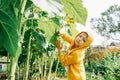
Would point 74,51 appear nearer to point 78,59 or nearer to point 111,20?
point 78,59

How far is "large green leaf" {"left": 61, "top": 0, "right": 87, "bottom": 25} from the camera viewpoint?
1.26 meters

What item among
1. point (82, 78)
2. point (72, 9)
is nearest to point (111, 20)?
point (82, 78)

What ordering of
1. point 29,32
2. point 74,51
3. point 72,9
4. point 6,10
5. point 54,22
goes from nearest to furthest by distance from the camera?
point 6,10 → point 72,9 → point 54,22 → point 29,32 → point 74,51

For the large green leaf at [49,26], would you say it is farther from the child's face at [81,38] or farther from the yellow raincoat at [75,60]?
the child's face at [81,38]

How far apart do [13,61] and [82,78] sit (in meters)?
2.21

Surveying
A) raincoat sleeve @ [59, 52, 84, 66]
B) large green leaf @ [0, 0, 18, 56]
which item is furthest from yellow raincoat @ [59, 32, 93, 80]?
large green leaf @ [0, 0, 18, 56]

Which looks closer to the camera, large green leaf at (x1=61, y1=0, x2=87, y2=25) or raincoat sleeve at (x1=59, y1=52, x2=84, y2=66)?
large green leaf at (x1=61, y1=0, x2=87, y2=25)

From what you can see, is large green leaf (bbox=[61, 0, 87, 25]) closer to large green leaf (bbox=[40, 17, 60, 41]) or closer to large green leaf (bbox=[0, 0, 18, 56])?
large green leaf (bbox=[0, 0, 18, 56])

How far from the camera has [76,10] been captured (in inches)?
50.5

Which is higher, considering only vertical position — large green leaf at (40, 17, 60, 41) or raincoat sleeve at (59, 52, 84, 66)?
large green leaf at (40, 17, 60, 41)

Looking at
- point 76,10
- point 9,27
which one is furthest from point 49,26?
point 9,27

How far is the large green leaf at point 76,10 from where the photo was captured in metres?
1.26

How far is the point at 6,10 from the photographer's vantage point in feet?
3.73

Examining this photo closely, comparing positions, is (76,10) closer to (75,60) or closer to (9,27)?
(9,27)
